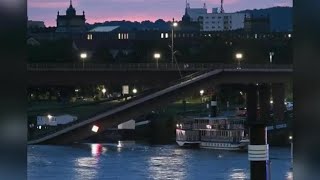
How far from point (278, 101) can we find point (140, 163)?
16.2m

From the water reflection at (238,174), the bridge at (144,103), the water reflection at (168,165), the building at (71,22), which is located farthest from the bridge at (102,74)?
the building at (71,22)

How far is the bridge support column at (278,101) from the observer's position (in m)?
36.4

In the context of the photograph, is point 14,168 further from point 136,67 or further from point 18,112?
point 136,67

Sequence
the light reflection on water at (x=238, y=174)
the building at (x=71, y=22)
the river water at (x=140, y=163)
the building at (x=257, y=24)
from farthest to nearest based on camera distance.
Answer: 1. the building at (x=71, y=22)
2. the building at (x=257, y=24)
3. the river water at (x=140, y=163)
4. the light reflection on water at (x=238, y=174)

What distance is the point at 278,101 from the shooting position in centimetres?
3697

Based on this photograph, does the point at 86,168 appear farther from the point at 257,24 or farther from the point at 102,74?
the point at 257,24

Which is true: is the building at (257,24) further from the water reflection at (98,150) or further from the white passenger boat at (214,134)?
the water reflection at (98,150)

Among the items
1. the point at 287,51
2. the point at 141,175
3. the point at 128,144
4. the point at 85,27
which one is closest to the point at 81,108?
the point at 287,51

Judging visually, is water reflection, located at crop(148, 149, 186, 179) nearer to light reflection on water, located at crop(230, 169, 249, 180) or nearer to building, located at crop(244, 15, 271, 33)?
light reflection on water, located at crop(230, 169, 249, 180)

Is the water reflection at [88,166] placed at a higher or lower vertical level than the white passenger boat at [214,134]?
lower

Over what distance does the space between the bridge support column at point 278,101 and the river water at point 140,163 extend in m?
8.62

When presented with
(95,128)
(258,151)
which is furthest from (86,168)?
(258,151)

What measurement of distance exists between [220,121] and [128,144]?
336 cm

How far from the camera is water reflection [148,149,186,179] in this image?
18.6 m
